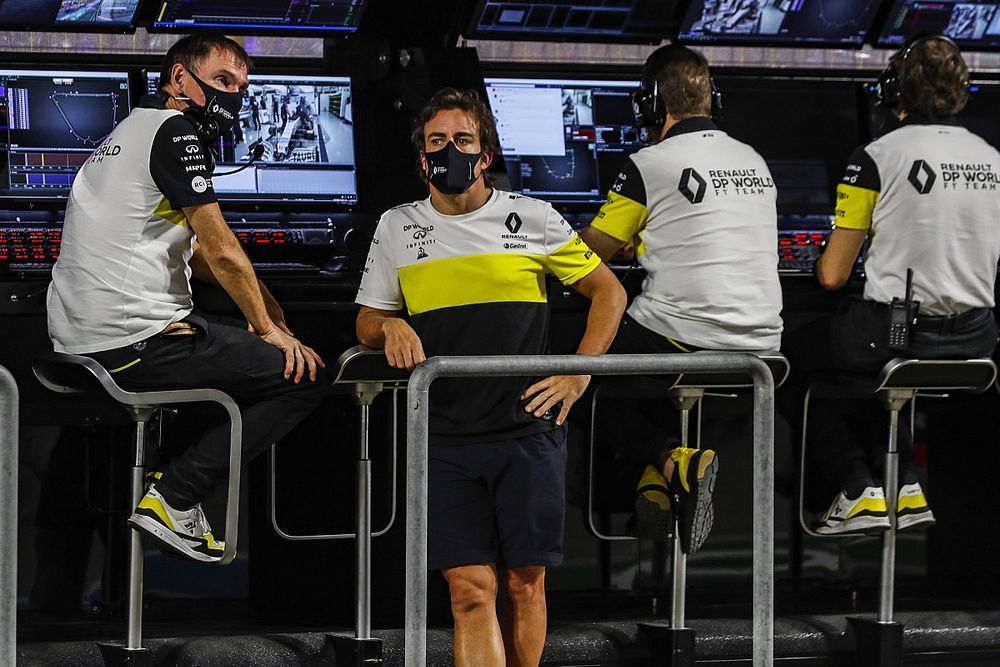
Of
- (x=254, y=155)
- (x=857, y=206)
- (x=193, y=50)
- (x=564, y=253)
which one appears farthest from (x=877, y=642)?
(x=193, y=50)

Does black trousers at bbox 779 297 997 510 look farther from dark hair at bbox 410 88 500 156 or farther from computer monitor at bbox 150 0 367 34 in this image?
computer monitor at bbox 150 0 367 34

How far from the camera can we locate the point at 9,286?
3535 mm

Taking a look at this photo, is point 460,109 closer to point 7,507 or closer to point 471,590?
point 471,590

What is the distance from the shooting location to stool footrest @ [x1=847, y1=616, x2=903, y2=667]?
3.89m

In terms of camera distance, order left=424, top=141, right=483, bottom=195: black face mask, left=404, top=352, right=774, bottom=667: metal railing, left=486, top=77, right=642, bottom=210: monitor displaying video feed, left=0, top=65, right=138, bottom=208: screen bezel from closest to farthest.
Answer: left=404, top=352, right=774, bottom=667: metal railing, left=424, top=141, right=483, bottom=195: black face mask, left=0, top=65, right=138, bottom=208: screen bezel, left=486, top=77, right=642, bottom=210: monitor displaying video feed

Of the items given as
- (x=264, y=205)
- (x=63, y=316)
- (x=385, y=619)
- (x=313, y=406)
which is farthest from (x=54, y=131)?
(x=385, y=619)

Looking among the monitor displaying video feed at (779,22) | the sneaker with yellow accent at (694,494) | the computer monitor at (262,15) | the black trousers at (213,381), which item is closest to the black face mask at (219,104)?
the black trousers at (213,381)

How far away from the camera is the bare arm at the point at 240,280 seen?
331 centimetres

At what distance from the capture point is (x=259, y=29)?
4.22m

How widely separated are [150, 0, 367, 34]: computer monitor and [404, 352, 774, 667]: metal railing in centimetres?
191

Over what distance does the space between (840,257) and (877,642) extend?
0.97 metres

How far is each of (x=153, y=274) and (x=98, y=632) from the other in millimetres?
1027

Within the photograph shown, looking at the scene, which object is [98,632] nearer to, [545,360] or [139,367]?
[139,367]

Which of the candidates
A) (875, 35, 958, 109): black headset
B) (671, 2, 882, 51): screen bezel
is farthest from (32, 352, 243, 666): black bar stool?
(671, 2, 882, 51): screen bezel
